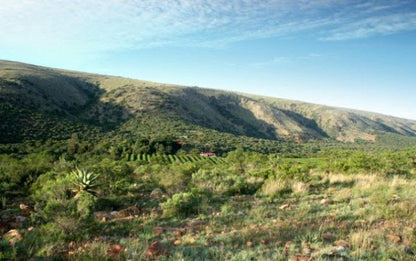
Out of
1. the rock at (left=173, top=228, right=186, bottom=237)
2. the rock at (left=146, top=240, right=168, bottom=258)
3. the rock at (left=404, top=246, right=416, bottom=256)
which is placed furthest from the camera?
the rock at (left=173, top=228, right=186, bottom=237)

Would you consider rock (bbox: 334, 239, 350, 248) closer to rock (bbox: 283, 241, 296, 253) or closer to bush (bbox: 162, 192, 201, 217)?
rock (bbox: 283, 241, 296, 253)

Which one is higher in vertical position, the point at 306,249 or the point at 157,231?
the point at 306,249

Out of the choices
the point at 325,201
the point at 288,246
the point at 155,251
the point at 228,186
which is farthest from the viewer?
the point at 228,186

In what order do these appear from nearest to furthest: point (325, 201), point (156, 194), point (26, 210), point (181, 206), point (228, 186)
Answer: point (181, 206), point (325, 201), point (26, 210), point (156, 194), point (228, 186)

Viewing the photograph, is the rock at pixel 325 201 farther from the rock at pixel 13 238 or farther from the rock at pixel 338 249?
the rock at pixel 13 238

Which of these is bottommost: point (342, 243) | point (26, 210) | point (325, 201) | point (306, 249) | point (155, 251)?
point (26, 210)

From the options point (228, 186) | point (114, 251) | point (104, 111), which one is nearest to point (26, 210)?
point (114, 251)

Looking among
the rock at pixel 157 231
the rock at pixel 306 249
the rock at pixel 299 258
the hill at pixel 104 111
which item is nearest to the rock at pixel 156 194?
the rock at pixel 157 231

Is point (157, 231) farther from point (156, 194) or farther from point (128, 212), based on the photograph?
point (156, 194)

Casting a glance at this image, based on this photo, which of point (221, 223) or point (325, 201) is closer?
point (221, 223)

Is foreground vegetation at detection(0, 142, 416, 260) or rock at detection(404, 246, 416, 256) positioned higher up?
rock at detection(404, 246, 416, 256)

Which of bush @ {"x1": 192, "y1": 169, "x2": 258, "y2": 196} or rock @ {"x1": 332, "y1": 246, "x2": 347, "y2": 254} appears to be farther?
bush @ {"x1": 192, "y1": 169, "x2": 258, "y2": 196}

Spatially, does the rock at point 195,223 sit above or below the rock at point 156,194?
above

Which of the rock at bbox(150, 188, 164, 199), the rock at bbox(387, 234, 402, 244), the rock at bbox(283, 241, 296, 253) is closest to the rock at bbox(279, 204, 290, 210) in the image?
the rock at bbox(283, 241, 296, 253)
